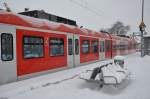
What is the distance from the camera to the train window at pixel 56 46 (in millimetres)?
10977

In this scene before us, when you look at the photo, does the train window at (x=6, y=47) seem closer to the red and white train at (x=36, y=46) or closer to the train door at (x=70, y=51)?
the red and white train at (x=36, y=46)

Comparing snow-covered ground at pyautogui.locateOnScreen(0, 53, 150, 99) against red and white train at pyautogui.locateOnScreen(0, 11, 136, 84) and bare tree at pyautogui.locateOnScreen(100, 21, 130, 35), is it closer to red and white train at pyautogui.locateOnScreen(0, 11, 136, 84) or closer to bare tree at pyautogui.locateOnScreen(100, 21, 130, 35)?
red and white train at pyautogui.locateOnScreen(0, 11, 136, 84)

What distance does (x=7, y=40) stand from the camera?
7.95 m

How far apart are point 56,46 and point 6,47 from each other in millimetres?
3847

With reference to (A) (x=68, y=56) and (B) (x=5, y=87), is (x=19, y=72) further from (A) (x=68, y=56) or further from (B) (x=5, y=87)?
(A) (x=68, y=56)

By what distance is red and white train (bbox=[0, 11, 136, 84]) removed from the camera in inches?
313

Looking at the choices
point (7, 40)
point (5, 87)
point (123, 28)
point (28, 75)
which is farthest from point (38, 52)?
point (123, 28)

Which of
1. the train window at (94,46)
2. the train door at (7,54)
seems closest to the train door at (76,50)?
the train window at (94,46)

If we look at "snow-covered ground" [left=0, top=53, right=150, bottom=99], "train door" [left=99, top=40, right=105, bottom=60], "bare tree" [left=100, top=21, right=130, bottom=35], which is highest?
"bare tree" [left=100, top=21, right=130, bottom=35]

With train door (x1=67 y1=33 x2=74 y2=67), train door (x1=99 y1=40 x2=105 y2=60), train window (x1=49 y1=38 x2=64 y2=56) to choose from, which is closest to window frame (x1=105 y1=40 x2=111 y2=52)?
train door (x1=99 y1=40 x2=105 y2=60)

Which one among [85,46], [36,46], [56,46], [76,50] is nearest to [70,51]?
[76,50]

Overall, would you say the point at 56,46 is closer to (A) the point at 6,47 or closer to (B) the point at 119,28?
(A) the point at 6,47

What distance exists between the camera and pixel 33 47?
9.44 m

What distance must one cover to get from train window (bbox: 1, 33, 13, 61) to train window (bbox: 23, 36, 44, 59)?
849 millimetres
